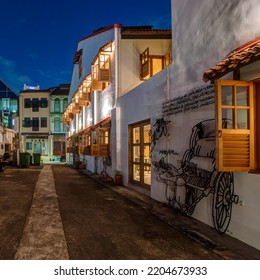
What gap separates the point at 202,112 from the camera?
19.7 feet

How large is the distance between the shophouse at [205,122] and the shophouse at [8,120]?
1907cm

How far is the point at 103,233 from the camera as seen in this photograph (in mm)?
5273

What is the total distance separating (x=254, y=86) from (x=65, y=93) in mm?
35761

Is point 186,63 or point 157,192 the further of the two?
point 157,192

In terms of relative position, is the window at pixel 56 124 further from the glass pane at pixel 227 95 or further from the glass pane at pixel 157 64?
the glass pane at pixel 227 95

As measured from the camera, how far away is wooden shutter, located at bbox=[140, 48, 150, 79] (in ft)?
38.9

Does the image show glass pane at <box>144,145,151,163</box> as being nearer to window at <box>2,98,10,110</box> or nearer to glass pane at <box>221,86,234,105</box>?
glass pane at <box>221,86,234,105</box>

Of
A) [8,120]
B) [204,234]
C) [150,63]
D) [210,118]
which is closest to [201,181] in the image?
[204,234]

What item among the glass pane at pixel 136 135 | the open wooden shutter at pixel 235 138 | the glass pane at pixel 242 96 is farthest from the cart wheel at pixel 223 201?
the glass pane at pixel 136 135

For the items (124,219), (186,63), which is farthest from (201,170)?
(186,63)

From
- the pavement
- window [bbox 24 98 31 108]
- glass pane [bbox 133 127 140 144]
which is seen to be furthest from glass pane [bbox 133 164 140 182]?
window [bbox 24 98 31 108]

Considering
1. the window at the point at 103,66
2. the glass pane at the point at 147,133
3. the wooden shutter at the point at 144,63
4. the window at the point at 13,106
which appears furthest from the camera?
the window at the point at 13,106

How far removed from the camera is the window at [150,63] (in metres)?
11.9

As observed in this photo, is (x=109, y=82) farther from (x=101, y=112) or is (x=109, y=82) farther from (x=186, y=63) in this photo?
(x=186, y=63)
